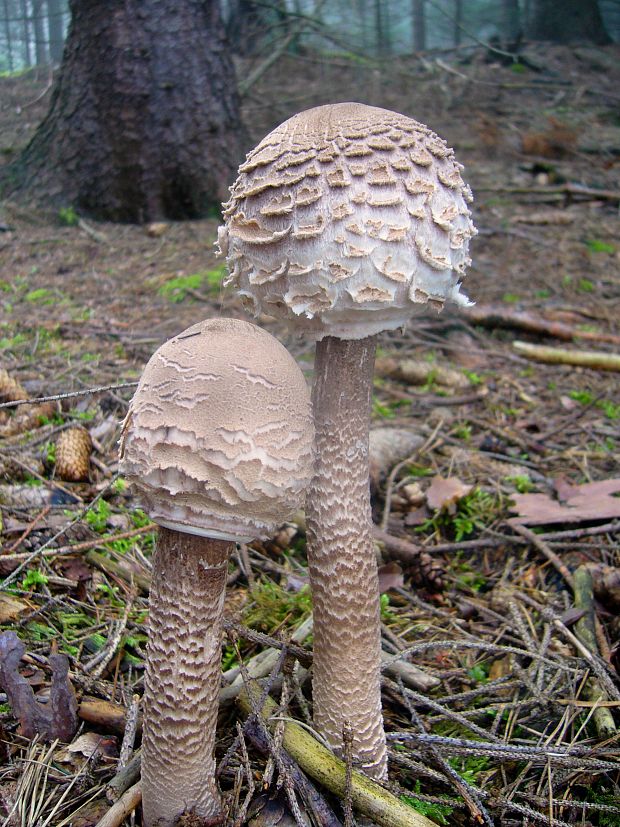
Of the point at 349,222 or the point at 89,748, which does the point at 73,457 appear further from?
the point at 349,222

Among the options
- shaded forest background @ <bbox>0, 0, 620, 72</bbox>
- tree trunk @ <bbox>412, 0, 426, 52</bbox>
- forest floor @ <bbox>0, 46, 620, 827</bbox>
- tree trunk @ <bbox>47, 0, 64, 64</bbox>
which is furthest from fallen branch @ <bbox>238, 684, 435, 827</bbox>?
tree trunk @ <bbox>412, 0, 426, 52</bbox>

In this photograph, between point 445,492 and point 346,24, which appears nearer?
point 445,492

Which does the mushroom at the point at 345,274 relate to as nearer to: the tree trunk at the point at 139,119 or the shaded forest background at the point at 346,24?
the shaded forest background at the point at 346,24

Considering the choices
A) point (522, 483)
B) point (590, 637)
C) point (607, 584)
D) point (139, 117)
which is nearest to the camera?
point (590, 637)

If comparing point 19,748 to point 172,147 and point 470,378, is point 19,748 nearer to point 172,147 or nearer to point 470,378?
point 470,378

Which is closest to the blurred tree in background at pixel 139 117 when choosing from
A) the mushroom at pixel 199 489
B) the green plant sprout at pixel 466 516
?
the green plant sprout at pixel 466 516

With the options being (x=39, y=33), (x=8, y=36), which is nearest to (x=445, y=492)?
(x=8, y=36)
